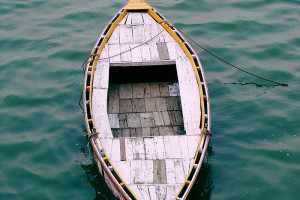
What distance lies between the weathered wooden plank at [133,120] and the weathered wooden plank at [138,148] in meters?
1.51

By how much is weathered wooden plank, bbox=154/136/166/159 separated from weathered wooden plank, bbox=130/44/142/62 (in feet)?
10.0

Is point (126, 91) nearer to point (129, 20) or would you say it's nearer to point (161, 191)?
point (129, 20)

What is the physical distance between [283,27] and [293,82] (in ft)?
11.4

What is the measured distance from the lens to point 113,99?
11.7m

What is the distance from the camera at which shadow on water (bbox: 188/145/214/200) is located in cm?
985

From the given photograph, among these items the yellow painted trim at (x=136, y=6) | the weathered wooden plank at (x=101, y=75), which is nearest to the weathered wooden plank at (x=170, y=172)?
the weathered wooden plank at (x=101, y=75)

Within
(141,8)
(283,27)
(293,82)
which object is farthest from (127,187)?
(283,27)

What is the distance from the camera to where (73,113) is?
40.0ft

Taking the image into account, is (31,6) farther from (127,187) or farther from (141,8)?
(127,187)

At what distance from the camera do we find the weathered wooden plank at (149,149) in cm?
905

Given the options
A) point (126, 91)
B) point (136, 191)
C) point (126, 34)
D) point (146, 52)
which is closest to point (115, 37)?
point (126, 34)

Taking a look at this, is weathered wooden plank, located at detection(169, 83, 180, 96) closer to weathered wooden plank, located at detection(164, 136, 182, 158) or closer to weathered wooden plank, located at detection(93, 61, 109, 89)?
weathered wooden plank, located at detection(93, 61, 109, 89)

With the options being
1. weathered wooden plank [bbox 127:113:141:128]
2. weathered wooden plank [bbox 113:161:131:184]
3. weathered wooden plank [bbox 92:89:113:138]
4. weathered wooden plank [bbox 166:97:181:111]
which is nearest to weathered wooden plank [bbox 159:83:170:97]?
weathered wooden plank [bbox 166:97:181:111]

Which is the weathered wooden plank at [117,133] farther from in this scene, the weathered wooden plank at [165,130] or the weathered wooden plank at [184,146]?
the weathered wooden plank at [184,146]
